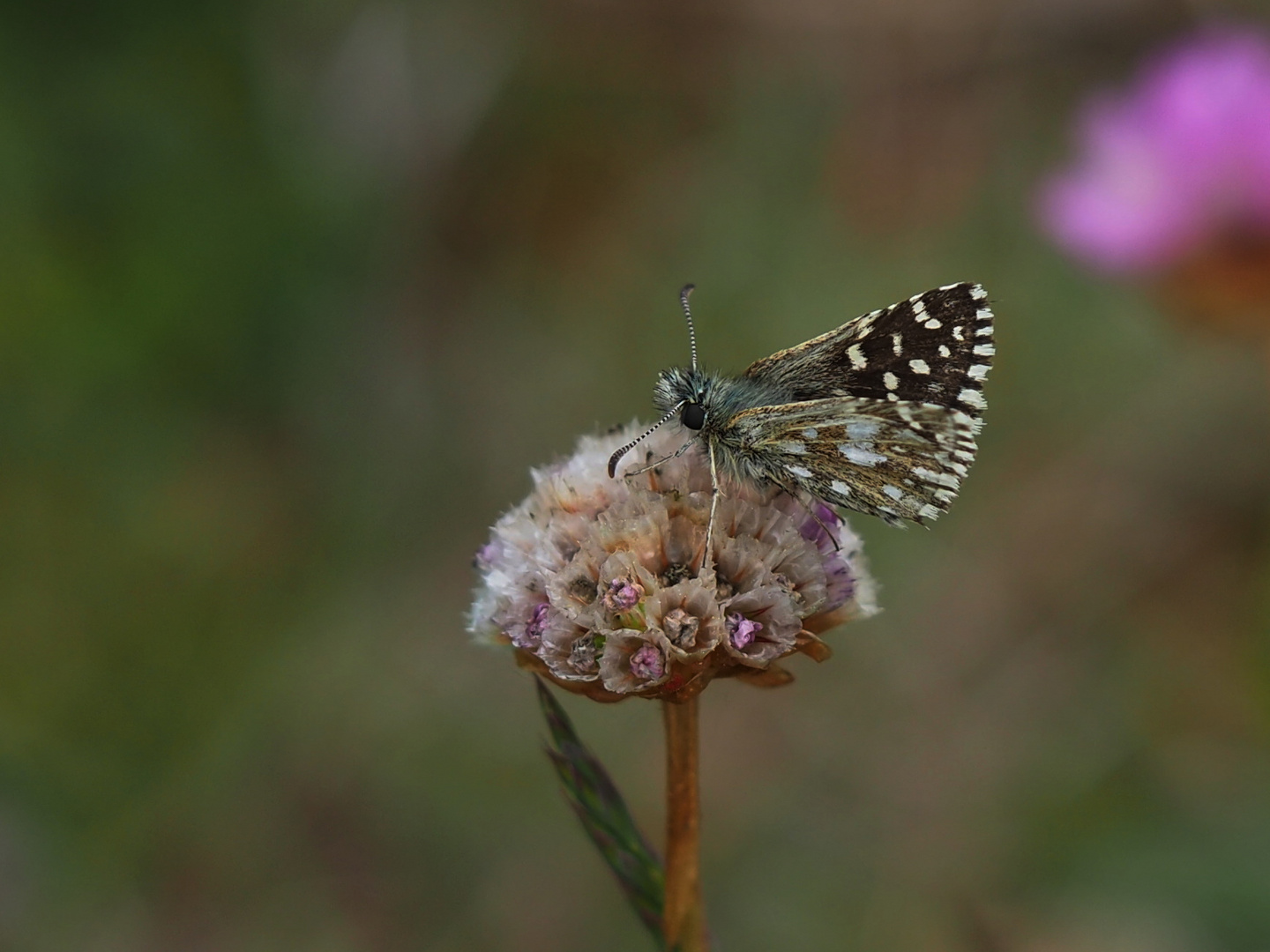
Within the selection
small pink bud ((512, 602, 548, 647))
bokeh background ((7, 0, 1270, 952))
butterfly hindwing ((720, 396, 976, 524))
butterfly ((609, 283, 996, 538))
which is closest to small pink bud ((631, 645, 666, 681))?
small pink bud ((512, 602, 548, 647))

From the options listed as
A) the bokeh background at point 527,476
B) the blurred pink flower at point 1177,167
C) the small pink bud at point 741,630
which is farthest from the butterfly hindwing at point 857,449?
the blurred pink flower at point 1177,167

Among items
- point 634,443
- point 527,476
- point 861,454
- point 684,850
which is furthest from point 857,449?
point 527,476

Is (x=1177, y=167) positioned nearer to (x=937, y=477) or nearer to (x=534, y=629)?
(x=937, y=477)

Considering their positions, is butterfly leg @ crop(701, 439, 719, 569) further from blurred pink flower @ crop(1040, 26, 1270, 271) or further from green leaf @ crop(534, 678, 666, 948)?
blurred pink flower @ crop(1040, 26, 1270, 271)

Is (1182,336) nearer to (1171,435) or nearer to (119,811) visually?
(1171,435)

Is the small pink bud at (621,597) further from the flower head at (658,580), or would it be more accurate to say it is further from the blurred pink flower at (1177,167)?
the blurred pink flower at (1177,167)

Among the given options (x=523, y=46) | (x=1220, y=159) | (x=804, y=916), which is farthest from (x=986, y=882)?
(x=523, y=46)
